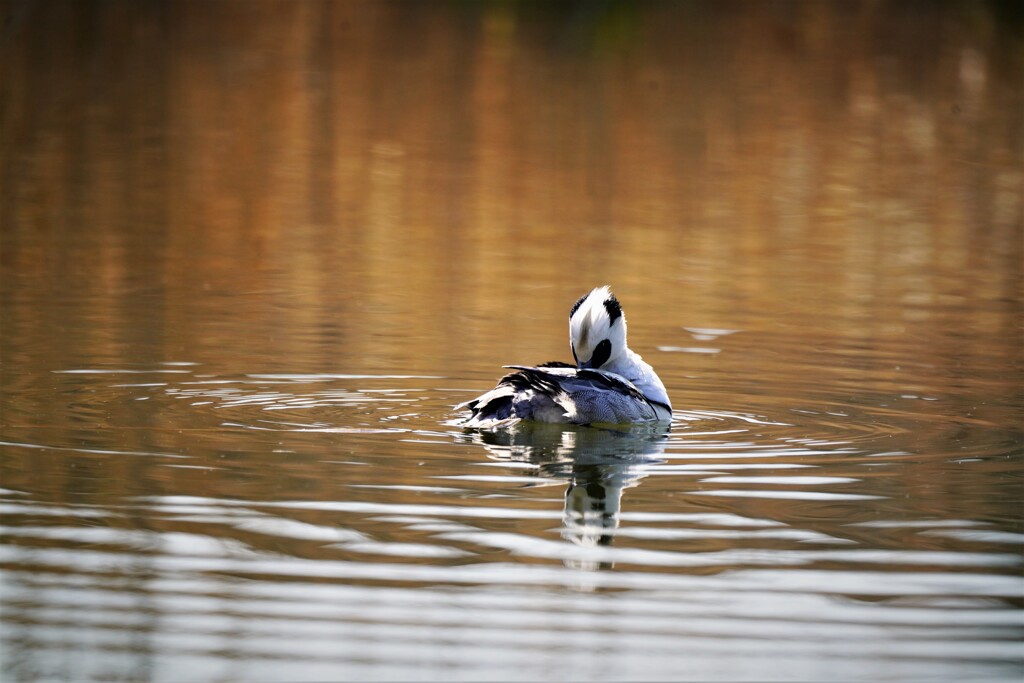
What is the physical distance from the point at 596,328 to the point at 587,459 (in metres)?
1.27

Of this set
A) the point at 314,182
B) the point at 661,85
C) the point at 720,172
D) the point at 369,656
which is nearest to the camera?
the point at 369,656

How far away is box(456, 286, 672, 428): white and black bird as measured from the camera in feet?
33.6

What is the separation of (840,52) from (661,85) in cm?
773

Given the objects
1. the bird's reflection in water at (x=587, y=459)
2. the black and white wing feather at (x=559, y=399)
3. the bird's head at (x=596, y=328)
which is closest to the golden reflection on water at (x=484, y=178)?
the bird's head at (x=596, y=328)

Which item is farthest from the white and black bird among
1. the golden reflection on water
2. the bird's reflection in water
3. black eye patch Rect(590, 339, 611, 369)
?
the golden reflection on water

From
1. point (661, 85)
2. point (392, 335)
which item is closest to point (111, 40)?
point (661, 85)

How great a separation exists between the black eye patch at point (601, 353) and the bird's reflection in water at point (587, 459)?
440mm

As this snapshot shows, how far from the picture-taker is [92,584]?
7.03 meters

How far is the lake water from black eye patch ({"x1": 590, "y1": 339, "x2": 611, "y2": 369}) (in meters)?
0.61

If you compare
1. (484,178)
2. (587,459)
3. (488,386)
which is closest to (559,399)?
(587,459)

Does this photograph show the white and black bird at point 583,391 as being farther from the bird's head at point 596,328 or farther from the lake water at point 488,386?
the lake water at point 488,386

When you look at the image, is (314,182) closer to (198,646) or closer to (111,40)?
(111,40)

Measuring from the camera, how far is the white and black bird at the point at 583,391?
1025 centimetres

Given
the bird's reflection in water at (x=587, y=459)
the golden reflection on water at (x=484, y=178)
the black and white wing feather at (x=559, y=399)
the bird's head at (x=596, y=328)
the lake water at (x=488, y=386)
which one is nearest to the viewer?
the lake water at (x=488, y=386)
